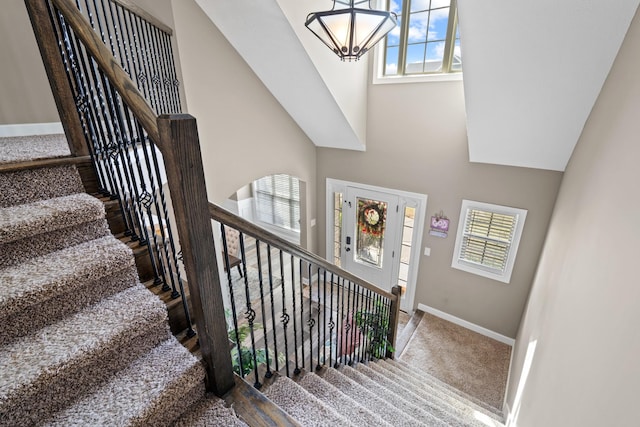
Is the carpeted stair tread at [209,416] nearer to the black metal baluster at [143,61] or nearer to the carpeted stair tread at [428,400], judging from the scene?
the carpeted stair tread at [428,400]

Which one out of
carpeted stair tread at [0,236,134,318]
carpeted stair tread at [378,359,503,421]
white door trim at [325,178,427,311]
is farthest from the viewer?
white door trim at [325,178,427,311]

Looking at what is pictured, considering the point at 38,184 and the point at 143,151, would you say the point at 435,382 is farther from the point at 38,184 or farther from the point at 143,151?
the point at 38,184

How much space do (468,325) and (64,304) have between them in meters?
4.81

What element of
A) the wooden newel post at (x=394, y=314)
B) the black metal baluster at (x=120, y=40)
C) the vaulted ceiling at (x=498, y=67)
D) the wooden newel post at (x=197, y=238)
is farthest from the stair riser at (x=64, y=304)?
the vaulted ceiling at (x=498, y=67)

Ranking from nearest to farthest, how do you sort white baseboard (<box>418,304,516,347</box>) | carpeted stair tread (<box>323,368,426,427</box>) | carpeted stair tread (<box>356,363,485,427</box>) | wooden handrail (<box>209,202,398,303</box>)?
wooden handrail (<box>209,202,398,303</box>) → carpeted stair tread (<box>323,368,426,427</box>) → carpeted stair tread (<box>356,363,485,427</box>) → white baseboard (<box>418,304,516,347</box>)

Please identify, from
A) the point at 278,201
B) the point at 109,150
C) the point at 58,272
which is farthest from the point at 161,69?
the point at 278,201

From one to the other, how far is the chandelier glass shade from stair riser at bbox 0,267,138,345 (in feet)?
6.46

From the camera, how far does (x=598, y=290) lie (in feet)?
4.60

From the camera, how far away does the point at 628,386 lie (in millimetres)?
961

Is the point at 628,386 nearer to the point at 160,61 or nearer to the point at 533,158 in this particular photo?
the point at 533,158

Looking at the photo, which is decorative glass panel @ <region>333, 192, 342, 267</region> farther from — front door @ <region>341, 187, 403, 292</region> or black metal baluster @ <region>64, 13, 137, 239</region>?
black metal baluster @ <region>64, 13, 137, 239</region>

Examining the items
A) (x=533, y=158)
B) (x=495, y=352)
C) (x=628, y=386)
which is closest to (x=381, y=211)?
(x=533, y=158)

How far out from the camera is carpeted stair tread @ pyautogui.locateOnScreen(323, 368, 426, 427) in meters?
1.88

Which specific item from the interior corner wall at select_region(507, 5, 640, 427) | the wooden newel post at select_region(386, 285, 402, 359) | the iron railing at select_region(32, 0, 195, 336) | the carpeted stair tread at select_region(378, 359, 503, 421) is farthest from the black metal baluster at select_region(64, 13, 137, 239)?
the carpeted stair tread at select_region(378, 359, 503, 421)
